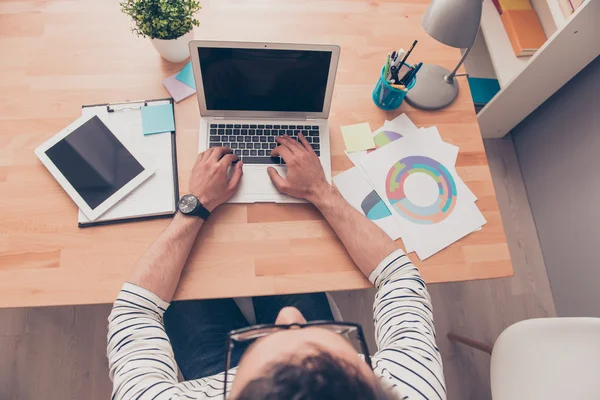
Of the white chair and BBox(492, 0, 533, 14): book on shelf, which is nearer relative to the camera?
the white chair

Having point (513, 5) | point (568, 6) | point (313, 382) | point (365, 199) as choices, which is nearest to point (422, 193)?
point (365, 199)

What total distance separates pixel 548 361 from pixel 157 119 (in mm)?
1236

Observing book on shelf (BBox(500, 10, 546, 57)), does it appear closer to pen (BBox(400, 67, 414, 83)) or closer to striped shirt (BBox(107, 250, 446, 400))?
pen (BBox(400, 67, 414, 83))

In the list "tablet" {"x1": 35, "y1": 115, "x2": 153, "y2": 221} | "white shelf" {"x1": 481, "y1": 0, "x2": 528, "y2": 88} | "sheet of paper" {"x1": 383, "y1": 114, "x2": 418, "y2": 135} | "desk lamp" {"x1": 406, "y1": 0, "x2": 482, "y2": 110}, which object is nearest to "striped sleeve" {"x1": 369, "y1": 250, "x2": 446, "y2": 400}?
"sheet of paper" {"x1": 383, "y1": 114, "x2": 418, "y2": 135}

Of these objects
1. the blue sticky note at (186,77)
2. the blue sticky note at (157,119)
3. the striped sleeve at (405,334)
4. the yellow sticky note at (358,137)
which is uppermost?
the blue sticky note at (186,77)

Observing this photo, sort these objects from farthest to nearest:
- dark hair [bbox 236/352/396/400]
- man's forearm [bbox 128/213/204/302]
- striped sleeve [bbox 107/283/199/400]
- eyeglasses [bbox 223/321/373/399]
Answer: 1. man's forearm [bbox 128/213/204/302]
2. striped sleeve [bbox 107/283/199/400]
3. eyeglasses [bbox 223/321/373/399]
4. dark hair [bbox 236/352/396/400]

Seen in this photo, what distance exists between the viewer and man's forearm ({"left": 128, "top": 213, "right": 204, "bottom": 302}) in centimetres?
88

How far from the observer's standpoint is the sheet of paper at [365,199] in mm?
1018

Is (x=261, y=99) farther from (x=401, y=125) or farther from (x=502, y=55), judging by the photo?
(x=502, y=55)

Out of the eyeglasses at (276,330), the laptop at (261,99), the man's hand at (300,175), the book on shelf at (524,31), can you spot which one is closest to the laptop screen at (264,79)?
the laptop at (261,99)

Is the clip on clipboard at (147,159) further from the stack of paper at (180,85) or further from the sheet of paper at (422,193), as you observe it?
the sheet of paper at (422,193)

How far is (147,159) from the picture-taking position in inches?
40.3

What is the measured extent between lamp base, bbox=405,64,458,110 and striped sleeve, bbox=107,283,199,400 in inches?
33.6

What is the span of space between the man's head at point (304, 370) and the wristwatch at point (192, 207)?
388mm
